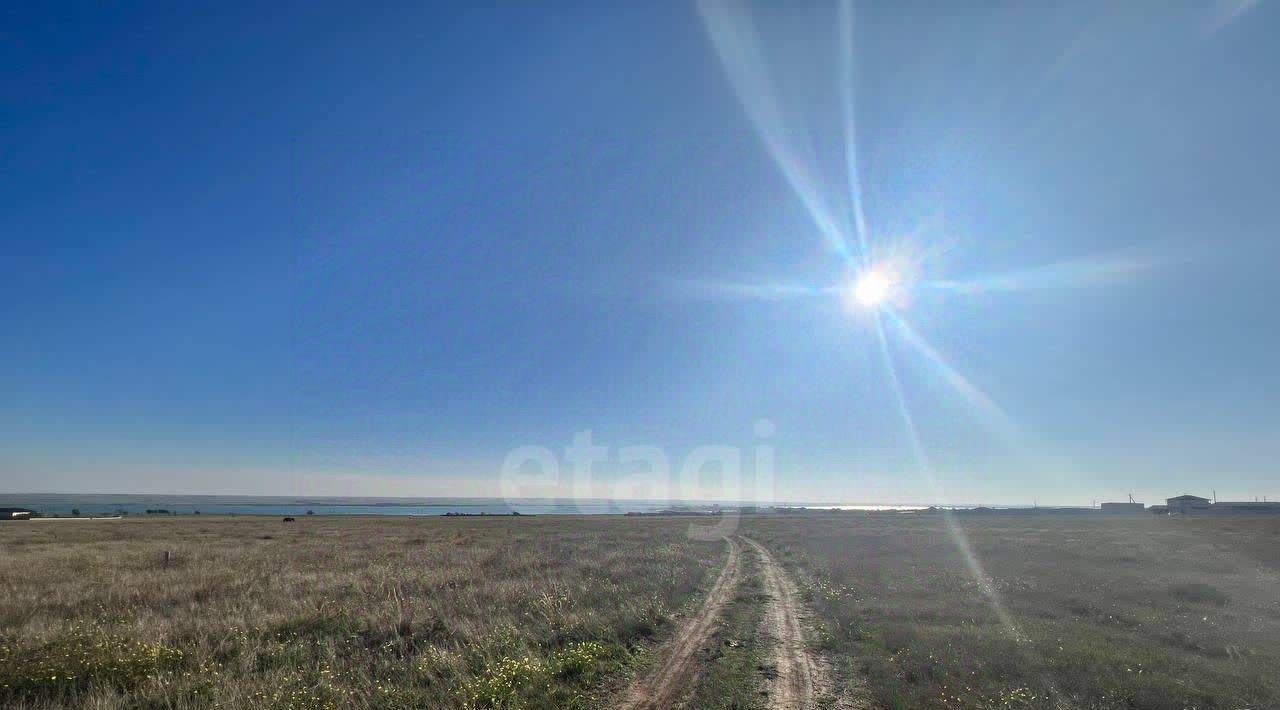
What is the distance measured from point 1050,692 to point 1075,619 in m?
9.42

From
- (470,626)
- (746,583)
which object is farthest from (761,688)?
(746,583)

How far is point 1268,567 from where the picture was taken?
1215 inches

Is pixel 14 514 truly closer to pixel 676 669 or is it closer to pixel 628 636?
pixel 628 636

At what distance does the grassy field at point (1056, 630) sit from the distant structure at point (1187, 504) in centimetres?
14469

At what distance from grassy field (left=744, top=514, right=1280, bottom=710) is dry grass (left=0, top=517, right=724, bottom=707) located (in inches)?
224

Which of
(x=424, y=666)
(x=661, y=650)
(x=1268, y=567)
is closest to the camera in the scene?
(x=424, y=666)

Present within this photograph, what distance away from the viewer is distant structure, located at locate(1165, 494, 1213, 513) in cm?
14238

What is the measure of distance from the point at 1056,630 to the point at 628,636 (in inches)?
472

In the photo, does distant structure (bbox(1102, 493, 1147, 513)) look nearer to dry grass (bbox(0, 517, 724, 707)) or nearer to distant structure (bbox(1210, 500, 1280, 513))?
distant structure (bbox(1210, 500, 1280, 513))

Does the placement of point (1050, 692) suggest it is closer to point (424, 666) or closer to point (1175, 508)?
point (424, 666)

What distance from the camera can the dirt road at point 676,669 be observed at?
1074 cm

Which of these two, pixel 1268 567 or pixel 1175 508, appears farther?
pixel 1175 508

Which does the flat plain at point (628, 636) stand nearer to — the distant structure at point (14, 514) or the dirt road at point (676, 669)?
the dirt road at point (676, 669)

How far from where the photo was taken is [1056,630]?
16.8 meters
